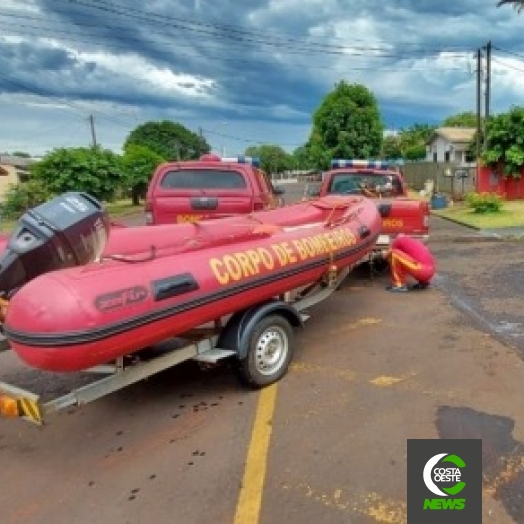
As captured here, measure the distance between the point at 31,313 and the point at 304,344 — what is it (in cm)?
315

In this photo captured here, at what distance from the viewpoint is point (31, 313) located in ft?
10.8

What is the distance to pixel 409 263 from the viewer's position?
8.10m

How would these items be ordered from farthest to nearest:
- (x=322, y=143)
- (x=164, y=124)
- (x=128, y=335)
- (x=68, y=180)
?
(x=164, y=124), (x=322, y=143), (x=68, y=180), (x=128, y=335)

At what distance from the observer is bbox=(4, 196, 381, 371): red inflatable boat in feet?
10.8

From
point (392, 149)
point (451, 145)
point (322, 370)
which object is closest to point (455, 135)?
point (451, 145)

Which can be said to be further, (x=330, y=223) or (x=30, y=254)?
(x=330, y=223)

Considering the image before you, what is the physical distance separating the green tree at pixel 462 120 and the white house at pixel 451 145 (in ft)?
77.6

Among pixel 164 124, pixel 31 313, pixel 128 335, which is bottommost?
pixel 128 335

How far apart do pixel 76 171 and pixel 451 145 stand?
33.5 meters

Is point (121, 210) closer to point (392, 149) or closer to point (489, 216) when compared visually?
point (489, 216)

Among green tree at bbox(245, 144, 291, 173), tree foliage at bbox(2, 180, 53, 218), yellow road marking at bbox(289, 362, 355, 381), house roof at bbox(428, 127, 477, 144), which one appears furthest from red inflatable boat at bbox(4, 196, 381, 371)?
green tree at bbox(245, 144, 291, 173)

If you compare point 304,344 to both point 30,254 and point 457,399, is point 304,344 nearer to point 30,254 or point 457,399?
point 457,399

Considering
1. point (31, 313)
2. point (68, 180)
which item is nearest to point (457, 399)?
point (31, 313)

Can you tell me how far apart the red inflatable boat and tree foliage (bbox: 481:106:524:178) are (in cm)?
1894
